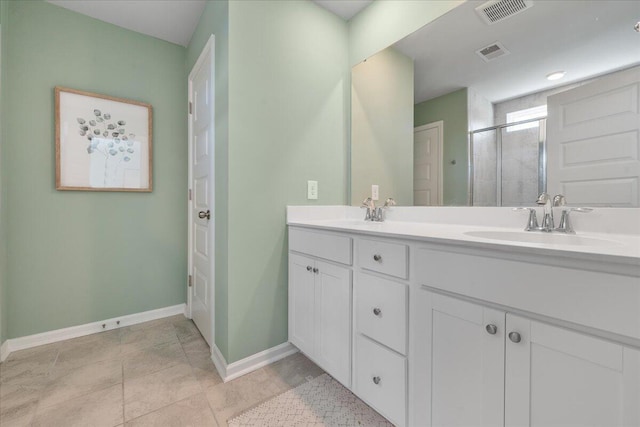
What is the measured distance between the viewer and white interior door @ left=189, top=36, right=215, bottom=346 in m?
1.70

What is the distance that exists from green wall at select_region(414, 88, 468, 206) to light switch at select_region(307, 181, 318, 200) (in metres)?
0.78

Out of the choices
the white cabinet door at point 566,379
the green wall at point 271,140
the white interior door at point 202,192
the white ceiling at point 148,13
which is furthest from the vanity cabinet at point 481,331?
the white ceiling at point 148,13

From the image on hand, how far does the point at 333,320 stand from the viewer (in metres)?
1.30

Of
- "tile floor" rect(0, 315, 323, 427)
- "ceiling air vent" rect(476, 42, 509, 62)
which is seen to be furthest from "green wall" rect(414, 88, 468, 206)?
"tile floor" rect(0, 315, 323, 427)

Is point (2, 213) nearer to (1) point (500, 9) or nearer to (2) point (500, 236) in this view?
(2) point (500, 236)

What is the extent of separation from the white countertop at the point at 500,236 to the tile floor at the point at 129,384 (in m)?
0.91

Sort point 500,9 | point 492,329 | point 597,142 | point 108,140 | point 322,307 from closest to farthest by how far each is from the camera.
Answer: point 492,329 → point 597,142 → point 500,9 → point 322,307 → point 108,140

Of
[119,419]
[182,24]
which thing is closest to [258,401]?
[119,419]

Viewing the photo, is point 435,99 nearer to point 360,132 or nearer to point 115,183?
point 360,132

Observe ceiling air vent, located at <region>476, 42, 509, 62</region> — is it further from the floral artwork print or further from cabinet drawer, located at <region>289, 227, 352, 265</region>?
the floral artwork print

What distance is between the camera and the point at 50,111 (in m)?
1.85

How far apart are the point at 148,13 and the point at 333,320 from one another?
245 centimetres

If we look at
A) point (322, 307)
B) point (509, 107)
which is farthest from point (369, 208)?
point (509, 107)

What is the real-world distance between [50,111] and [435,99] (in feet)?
8.40
